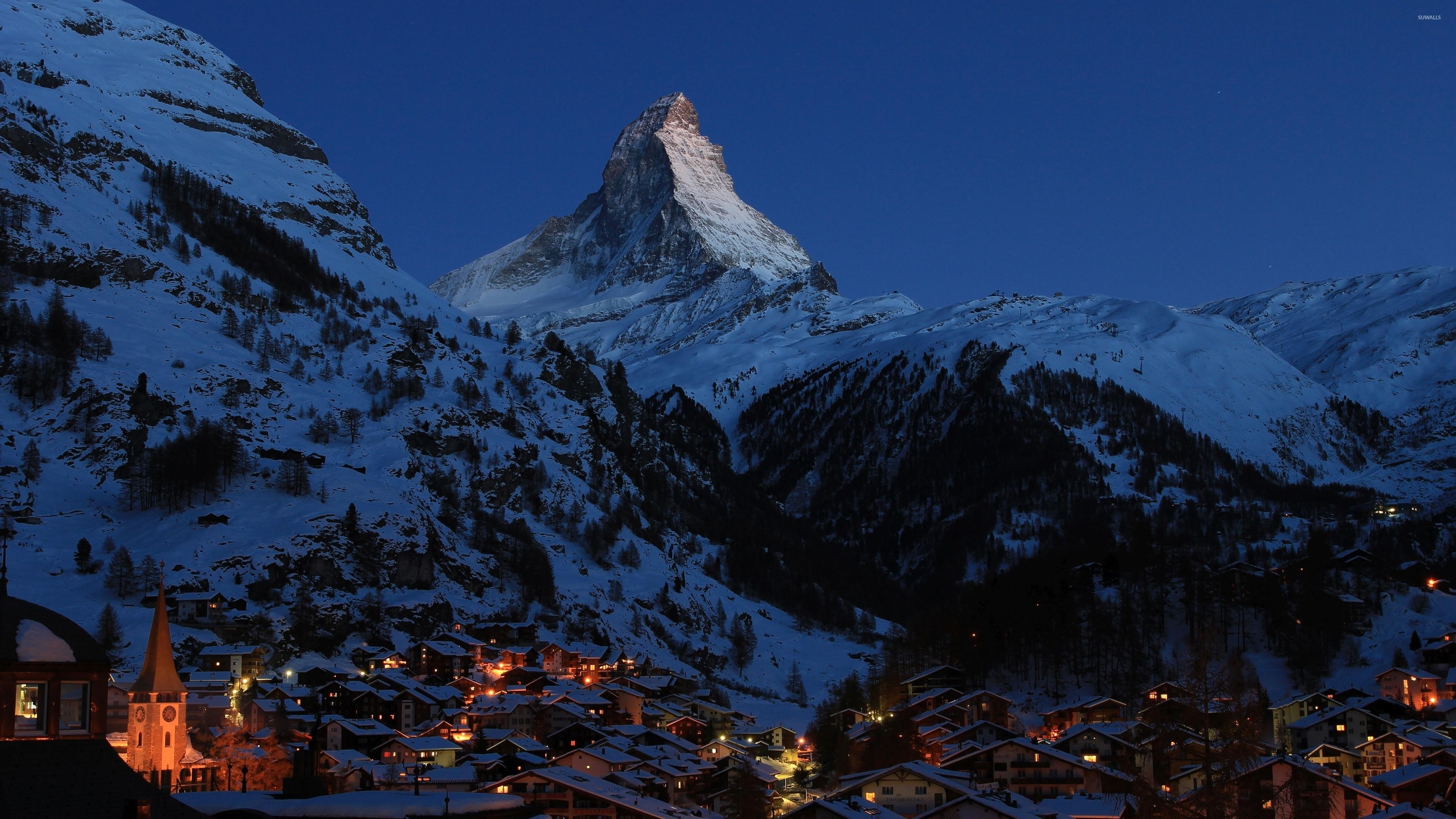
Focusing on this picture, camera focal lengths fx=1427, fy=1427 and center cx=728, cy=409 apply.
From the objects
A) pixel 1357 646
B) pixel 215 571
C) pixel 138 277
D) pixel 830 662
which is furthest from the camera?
pixel 138 277

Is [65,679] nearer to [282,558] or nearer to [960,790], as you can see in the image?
[960,790]

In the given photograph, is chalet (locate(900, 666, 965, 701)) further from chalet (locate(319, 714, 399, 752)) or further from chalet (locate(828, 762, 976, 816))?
chalet (locate(319, 714, 399, 752))

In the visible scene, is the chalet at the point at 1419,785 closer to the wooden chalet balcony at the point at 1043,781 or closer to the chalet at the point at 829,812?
the wooden chalet balcony at the point at 1043,781

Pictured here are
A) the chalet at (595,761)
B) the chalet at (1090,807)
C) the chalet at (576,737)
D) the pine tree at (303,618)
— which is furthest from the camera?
the pine tree at (303,618)

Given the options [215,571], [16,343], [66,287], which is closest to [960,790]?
[215,571]

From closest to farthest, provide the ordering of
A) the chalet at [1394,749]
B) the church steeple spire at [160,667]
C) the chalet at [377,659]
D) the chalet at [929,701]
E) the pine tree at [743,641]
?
the church steeple spire at [160,667] < the chalet at [1394,749] < the chalet at [929,701] < the chalet at [377,659] < the pine tree at [743,641]

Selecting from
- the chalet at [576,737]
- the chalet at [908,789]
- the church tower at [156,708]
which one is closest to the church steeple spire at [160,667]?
the church tower at [156,708]

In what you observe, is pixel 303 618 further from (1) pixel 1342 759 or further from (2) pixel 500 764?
(1) pixel 1342 759

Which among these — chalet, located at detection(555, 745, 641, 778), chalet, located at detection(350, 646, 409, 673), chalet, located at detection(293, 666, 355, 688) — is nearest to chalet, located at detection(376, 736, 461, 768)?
chalet, located at detection(555, 745, 641, 778)
